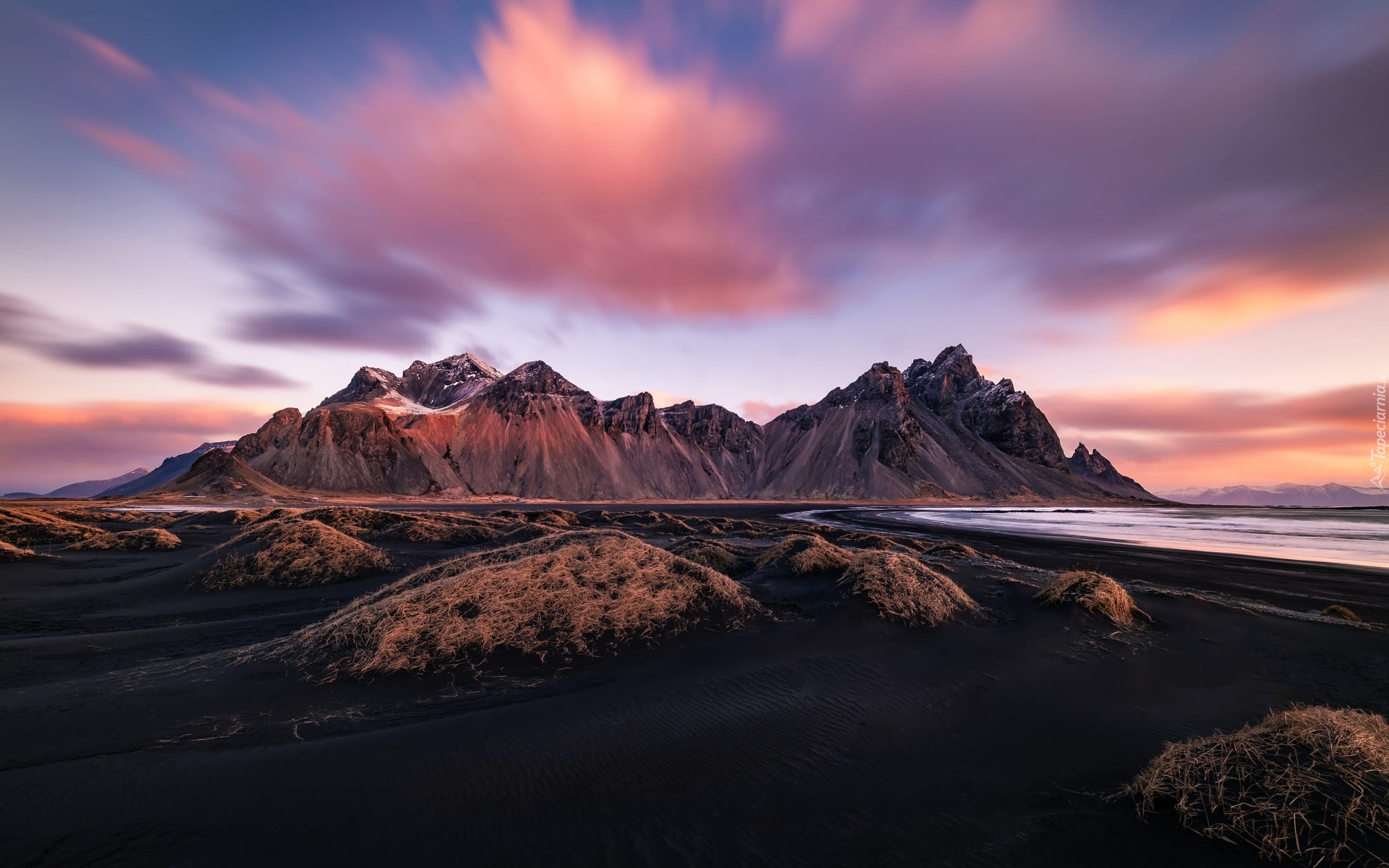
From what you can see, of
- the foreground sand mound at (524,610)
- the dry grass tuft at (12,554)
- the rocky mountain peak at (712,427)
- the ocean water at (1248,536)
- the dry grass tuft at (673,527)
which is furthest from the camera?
the rocky mountain peak at (712,427)

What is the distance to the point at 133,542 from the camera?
77.5ft

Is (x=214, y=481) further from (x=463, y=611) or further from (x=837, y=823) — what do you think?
(x=837, y=823)

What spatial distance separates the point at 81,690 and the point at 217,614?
6652mm

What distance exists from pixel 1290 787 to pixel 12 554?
3230 centimetres

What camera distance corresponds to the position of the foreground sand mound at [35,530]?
2395 centimetres

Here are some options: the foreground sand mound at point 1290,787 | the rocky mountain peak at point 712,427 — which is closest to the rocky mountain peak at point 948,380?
the rocky mountain peak at point 712,427

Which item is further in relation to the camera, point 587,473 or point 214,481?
point 587,473

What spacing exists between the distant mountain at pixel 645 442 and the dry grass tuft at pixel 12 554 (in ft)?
289

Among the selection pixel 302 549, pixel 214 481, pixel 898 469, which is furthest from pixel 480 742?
pixel 898 469

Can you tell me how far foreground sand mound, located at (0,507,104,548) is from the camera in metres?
24.0

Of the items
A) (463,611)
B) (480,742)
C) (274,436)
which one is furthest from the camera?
(274,436)

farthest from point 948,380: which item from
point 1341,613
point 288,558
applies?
point 288,558

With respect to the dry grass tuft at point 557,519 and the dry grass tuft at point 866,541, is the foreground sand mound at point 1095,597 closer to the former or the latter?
the dry grass tuft at point 866,541

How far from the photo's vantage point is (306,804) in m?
4.80
